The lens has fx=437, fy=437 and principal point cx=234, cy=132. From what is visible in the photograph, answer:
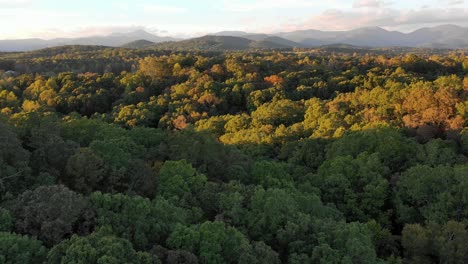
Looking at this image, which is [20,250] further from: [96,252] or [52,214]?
[96,252]

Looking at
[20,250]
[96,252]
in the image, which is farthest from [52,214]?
[96,252]

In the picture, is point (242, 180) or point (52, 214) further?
point (242, 180)

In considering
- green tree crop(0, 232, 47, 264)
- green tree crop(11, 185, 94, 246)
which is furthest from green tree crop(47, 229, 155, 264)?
green tree crop(11, 185, 94, 246)

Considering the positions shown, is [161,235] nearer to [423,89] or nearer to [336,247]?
[336,247]

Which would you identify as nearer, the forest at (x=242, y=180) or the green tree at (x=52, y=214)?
the green tree at (x=52, y=214)

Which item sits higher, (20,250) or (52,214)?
(52,214)

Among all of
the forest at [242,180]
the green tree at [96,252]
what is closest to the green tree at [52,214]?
the forest at [242,180]

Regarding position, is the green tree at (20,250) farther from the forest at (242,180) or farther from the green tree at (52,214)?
the green tree at (52,214)

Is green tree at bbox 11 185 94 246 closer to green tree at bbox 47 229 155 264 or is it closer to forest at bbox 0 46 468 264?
forest at bbox 0 46 468 264
